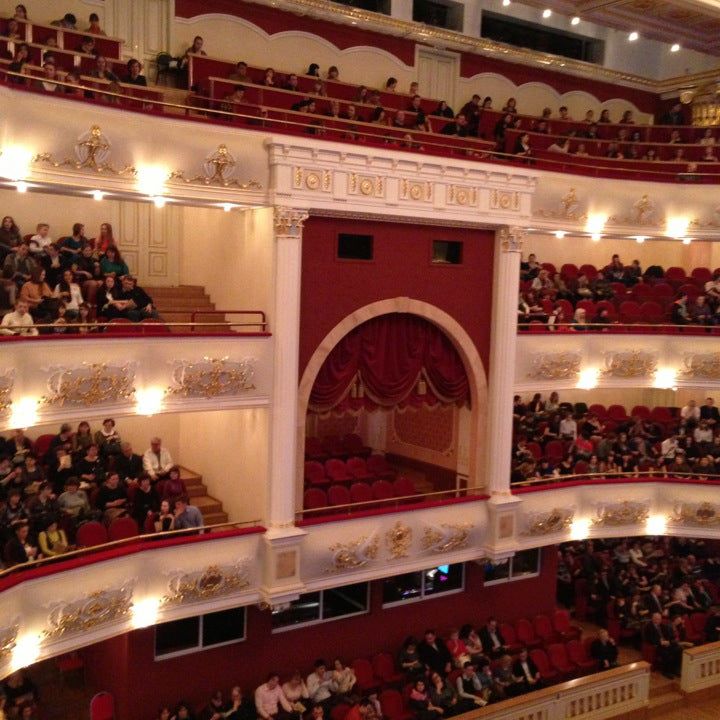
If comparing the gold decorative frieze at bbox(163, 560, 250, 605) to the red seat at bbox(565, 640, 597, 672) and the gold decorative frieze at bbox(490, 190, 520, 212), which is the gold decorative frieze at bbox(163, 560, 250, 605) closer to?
the red seat at bbox(565, 640, 597, 672)

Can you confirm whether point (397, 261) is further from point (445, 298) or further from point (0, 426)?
point (0, 426)

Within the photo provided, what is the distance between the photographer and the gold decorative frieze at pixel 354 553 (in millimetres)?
10336

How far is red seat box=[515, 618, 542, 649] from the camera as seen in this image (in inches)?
503

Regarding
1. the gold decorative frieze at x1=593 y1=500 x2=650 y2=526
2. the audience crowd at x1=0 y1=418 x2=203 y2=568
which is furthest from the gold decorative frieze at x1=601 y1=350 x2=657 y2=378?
the audience crowd at x1=0 y1=418 x2=203 y2=568

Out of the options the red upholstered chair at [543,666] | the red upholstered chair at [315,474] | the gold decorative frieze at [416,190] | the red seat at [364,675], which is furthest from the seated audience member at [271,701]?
the gold decorative frieze at [416,190]

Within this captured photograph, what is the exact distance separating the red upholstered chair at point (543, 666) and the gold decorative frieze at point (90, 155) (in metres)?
9.23

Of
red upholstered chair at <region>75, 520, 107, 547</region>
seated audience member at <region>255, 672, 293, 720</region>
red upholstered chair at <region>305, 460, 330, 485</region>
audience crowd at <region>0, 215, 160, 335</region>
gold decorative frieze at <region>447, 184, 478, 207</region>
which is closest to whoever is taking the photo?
audience crowd at <region>0, 215, 160, 335</region>

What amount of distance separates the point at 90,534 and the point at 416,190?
5.83 m

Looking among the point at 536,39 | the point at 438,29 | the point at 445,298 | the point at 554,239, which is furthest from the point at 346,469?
the point at 536,39

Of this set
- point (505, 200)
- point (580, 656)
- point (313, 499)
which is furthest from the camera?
point (580, 656)

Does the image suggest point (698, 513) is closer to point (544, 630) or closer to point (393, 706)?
point (544, 630)

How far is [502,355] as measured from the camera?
1170 centimetres

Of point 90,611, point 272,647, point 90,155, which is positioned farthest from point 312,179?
point 272,647

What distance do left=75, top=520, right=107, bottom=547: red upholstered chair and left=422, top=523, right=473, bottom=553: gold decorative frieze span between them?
4425mm
